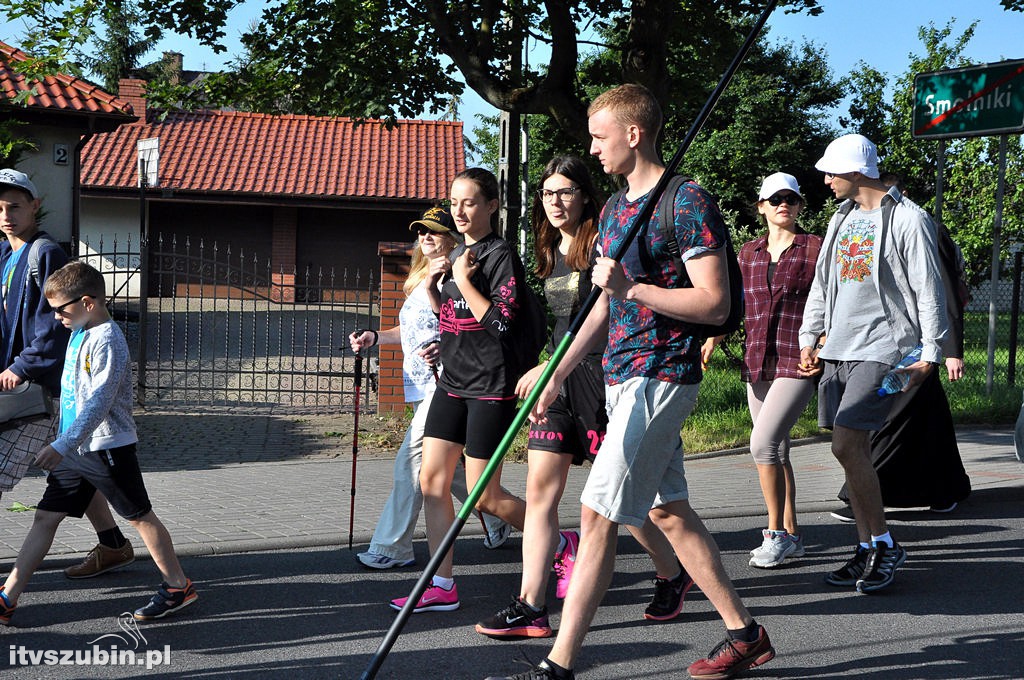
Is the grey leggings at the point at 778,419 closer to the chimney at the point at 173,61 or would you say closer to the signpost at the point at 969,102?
the signpost at the point at 969,102

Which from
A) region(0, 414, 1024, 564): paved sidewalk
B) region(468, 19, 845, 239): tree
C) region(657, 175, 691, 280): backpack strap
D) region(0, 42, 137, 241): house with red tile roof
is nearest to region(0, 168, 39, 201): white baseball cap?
Answer: region(0, 414, 1024, 564): paved sidewalk

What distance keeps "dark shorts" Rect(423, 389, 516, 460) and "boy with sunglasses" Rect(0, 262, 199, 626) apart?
1.25m

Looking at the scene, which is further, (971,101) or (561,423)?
(971,101)

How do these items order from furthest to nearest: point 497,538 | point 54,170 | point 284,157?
point 284,157, point 54,170, point 497,538

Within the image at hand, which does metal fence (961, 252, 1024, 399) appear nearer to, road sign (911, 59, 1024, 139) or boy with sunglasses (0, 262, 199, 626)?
road sign (911, 59, 1024, 139)

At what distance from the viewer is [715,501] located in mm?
7180

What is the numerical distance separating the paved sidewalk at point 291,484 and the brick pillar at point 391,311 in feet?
2.25

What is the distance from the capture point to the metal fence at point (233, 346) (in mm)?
11562

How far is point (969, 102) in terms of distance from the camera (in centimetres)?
912

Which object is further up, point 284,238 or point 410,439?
point 284,238

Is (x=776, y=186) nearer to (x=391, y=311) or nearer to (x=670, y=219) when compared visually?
(x=670, y=219)

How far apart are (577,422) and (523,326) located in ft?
1.58

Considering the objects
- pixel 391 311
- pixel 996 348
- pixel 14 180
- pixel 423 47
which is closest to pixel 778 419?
pixel 14 180

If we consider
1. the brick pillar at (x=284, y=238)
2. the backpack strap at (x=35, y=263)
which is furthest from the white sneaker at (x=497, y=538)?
the brick pillar at (x=284, y=238)
